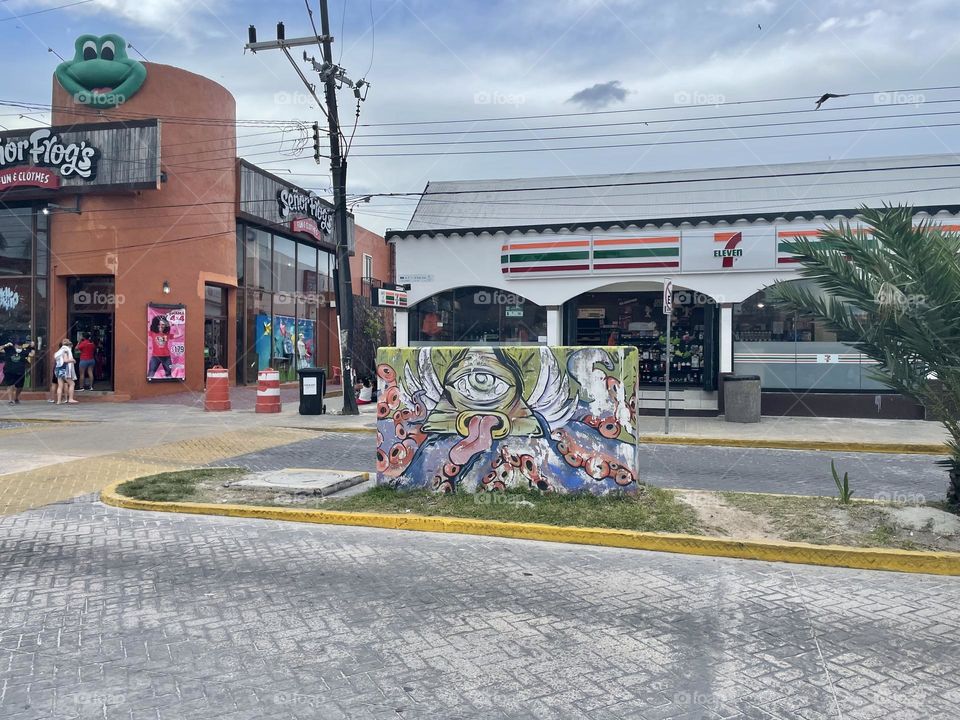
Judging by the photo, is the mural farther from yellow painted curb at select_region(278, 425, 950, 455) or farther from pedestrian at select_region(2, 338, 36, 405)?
pedestrian at select_region(2, 338, 36, 405)

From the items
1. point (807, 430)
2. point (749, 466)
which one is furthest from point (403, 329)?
point (749, 466)

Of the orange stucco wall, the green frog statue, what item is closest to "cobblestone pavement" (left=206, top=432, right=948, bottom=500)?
the orange stucco wall

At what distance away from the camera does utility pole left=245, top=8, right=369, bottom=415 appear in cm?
1678

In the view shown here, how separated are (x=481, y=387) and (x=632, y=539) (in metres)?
2.31

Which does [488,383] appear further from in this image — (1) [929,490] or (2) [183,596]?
(1) [929,490]

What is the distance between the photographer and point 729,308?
17.1m

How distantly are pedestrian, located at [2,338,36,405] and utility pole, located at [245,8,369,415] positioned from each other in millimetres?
10324

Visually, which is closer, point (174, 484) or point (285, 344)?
point (174, 484)

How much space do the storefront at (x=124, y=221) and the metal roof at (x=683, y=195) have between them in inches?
278

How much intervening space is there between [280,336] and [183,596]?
2312 centimetres

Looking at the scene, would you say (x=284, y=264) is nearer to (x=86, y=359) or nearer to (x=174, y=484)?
(x=86, y=359)

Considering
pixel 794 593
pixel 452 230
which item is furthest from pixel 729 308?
pixel 794 593

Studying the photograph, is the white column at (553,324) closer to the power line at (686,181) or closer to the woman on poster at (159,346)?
the power line at (686,181)

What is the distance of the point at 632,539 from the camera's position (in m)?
6.45
